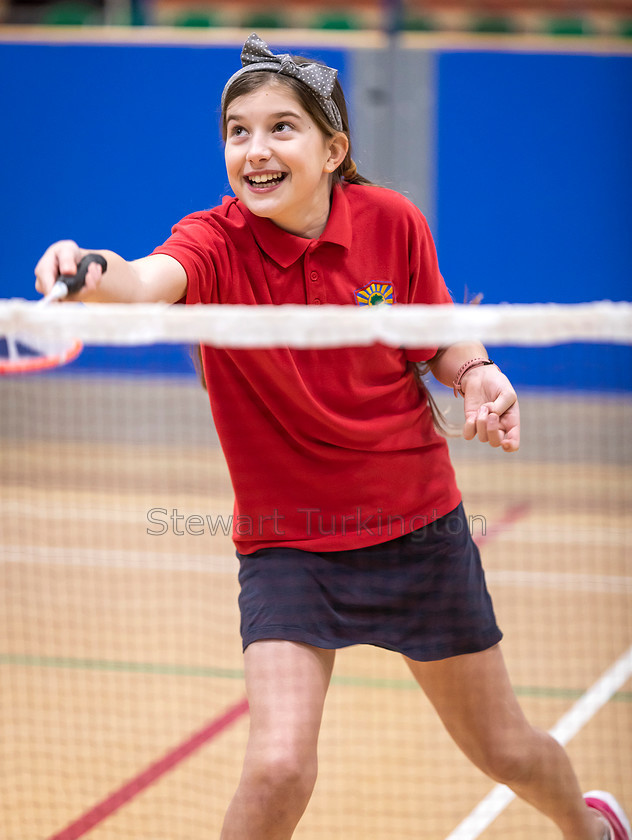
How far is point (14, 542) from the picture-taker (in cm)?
579

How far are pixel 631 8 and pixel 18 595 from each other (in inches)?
290

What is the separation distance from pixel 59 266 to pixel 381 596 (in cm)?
95

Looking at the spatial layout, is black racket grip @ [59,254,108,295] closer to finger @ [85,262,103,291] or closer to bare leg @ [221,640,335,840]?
finger @ [85,262,103,291]

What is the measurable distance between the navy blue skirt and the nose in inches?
30.3

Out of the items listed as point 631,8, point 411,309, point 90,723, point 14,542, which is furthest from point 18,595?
point 631,8

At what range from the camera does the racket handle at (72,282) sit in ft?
5.47

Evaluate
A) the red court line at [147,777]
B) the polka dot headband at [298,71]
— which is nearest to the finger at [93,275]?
the polka dot headband at [298,71]

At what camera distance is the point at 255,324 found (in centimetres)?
187

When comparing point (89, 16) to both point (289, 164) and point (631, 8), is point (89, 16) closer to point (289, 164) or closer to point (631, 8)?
point (631, 8)

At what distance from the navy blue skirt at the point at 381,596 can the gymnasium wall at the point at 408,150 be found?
18.1 ft

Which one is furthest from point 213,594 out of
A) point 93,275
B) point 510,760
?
point 93,275

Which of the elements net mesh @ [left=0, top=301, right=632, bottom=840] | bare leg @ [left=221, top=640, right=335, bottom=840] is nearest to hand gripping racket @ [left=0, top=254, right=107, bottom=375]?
net mesh @ [left=0, top=301, right=632, bottom=840]

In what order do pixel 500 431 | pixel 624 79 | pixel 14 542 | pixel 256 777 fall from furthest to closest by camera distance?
pixel 624 79
pixel 14 542
pixel 500 431
pixel 256 777

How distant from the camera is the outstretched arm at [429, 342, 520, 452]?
2.02 m
